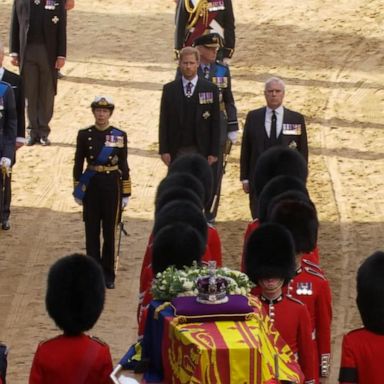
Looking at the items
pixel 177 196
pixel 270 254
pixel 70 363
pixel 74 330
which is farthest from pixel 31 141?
pixel 70 363

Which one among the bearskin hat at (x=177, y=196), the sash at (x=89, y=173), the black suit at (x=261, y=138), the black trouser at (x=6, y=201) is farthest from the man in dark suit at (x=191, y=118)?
the bearskin hat at (x=177, y=196)

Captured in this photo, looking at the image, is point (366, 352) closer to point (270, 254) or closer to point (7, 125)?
point (270, 254)

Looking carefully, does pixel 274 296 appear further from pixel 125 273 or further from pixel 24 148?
pixel 24 148

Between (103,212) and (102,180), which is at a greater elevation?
(102,180)

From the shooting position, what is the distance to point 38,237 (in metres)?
14.1

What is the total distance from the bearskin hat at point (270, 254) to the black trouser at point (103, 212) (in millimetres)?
3561

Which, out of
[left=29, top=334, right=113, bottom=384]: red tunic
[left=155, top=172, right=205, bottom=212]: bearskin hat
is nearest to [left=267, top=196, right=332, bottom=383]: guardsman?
[left=29, top=334, right=113, bottom=384]: red tunic

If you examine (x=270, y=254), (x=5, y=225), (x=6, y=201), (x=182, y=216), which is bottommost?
(x=5, y=225)

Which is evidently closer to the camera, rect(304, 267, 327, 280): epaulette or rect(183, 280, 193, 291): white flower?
rect(183, 280, 193, 291): white flower

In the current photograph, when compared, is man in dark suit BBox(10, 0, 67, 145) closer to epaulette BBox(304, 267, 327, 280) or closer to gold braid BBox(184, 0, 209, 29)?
gold braid BBox(184, 0, 209, 29)

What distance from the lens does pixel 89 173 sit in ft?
40.7

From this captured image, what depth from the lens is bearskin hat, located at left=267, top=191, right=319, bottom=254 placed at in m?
9.46

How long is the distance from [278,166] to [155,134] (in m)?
5.91

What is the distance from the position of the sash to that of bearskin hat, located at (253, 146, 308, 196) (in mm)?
1253
